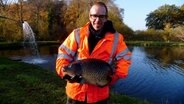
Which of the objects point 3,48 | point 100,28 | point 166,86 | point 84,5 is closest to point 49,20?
point 84,5

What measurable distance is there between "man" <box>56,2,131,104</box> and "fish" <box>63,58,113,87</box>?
0.18 metres

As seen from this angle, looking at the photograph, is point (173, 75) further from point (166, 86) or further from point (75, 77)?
point (75, 77)

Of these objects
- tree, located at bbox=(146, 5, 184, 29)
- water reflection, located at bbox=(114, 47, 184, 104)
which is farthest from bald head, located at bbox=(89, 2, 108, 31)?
tree, located at bbox=(146, 5, 184, 29)

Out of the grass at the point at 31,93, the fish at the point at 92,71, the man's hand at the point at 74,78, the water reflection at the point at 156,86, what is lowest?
the water reflection at the point at 156,86

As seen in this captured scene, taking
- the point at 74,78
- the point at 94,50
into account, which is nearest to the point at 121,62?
the point at 94,50

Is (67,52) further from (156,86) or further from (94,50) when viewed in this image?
(156,86)

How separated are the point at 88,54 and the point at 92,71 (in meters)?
0.39

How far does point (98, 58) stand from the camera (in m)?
4.59

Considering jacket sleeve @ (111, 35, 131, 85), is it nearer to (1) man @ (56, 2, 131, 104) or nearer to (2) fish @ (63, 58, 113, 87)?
(1) man @ (56, 2, 131, 104)

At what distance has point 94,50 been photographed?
4582 mm

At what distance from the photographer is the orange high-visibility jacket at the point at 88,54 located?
15.0 ft

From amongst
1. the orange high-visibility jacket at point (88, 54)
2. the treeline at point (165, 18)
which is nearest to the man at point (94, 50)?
the orange high-visibility jacket at point (88, 54)

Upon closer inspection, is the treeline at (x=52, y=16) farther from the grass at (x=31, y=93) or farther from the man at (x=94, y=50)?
the man at (x=94, y=50)

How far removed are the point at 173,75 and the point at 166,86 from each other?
17.5ft
